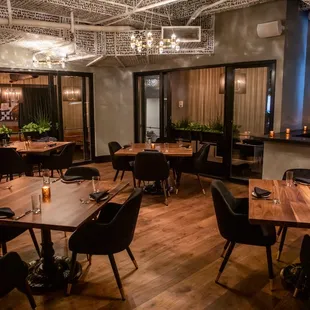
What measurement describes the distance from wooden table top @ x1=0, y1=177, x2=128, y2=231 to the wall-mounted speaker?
377cm

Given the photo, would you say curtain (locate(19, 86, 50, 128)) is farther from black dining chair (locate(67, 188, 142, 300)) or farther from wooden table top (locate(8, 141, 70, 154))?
black dining chair (locate(67, 188, 142, 300))

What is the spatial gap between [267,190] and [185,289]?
1097 mm

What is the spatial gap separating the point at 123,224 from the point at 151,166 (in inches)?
92.7

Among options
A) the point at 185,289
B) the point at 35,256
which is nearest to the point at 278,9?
the point at 185,289

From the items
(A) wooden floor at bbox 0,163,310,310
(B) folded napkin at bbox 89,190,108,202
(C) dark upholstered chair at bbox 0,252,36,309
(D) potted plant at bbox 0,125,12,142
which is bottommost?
(A) wooden floor at bbox 0,163,310,310

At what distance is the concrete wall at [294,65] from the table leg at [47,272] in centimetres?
432

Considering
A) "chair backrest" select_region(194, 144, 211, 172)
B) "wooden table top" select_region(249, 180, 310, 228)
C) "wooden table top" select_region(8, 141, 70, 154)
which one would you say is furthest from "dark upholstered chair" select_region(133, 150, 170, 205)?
"wooden table top" select_region(249, 180, 310, 228)

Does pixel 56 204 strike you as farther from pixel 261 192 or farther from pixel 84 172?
pixel 261 192

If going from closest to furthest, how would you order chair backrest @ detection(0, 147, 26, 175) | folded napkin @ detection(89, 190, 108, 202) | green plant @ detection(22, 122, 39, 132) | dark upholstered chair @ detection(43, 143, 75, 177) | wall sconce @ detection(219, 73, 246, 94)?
folded napkin @ detection(89, 190, 108, 202), chair backrest @ detection(0, 147, 26, 175), dark upholstered chair @ detection(43, 143, 75, 177), wall sconce @ detection(219, 73, 246, 94), green plant @ detection(22, 122, 39, 132)

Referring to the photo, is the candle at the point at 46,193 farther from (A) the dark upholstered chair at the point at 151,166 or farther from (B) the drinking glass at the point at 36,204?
(A) the dark upholstered chair at the point at 151,166

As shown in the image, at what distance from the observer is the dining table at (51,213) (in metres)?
2.36

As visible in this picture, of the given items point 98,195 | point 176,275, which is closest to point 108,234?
point 98,195

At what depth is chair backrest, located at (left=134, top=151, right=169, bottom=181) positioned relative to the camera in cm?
491

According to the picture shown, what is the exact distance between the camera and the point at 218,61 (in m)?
6.44
